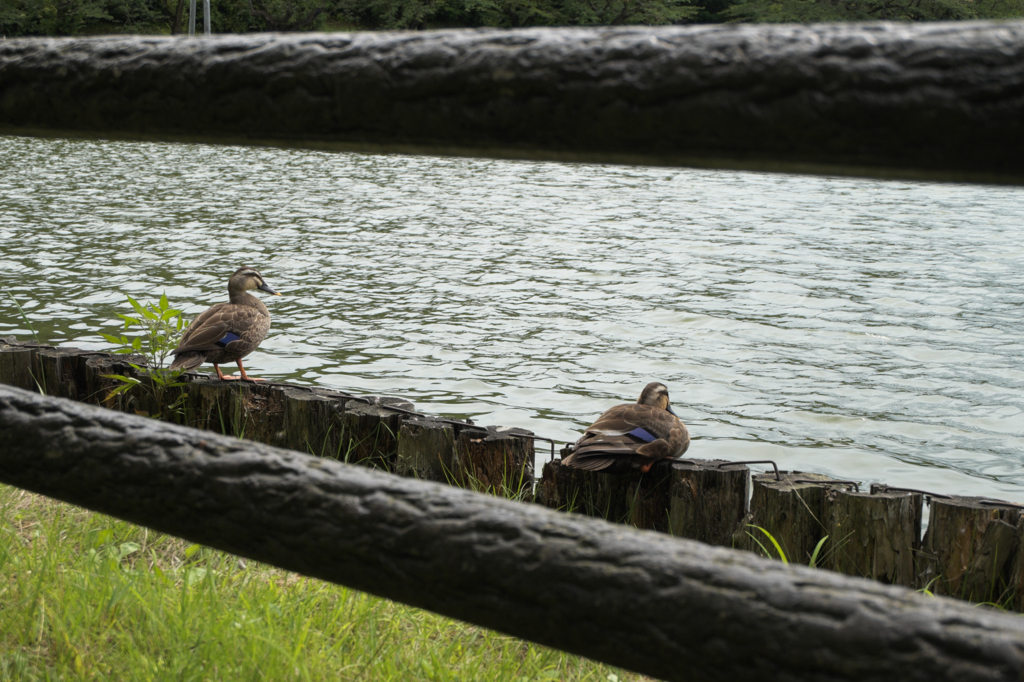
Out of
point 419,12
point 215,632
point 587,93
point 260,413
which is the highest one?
point 419,12

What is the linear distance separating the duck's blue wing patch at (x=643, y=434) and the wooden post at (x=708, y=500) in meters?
0.16

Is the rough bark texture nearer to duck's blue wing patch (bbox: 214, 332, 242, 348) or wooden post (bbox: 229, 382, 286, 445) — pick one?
wooden post (bbox: 229, 382, 286, 445)

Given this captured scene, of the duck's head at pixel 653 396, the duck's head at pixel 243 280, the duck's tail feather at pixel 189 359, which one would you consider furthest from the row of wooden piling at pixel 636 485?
→ the duck's head at pixel 243 280

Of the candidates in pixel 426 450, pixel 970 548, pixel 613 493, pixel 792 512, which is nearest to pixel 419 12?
pixel 426 450

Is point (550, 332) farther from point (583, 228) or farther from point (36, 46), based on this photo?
point (36, 46)

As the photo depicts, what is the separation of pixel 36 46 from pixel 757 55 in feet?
2.82

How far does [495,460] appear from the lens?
3.90 metres

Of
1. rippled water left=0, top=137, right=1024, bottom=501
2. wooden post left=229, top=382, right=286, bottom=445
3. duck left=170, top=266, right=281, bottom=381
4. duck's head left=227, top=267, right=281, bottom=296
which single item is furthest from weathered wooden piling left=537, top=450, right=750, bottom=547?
duck's head left=227, top=267, right=281, bottom=296

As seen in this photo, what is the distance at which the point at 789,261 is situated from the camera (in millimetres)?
11609

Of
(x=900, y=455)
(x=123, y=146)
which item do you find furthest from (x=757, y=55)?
(x=123, y=146)

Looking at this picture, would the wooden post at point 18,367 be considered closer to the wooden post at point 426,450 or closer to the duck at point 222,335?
the duck at point 222,335

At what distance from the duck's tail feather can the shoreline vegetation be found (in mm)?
44935

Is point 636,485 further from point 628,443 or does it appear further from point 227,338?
point 227,338

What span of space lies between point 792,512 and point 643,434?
2.38ft
